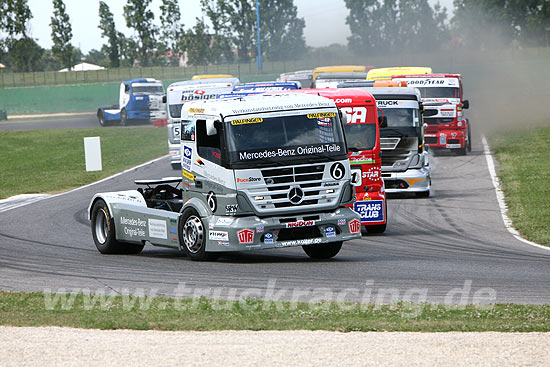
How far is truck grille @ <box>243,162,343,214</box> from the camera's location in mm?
12453

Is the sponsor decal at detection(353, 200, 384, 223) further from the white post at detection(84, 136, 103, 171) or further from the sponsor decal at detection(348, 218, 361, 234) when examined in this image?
the white post at detection(84, 136, 103, 171)

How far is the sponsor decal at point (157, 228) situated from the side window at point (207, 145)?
1381 millimetres

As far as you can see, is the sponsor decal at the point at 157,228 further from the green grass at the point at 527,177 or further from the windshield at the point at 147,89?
the windshield at the point at 147,89

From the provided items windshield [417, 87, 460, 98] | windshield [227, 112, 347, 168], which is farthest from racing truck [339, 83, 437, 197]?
windshield [417, 87, 460, 98]

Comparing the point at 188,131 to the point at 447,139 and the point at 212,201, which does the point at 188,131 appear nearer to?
the point at 212,201

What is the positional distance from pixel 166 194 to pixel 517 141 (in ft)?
79.9

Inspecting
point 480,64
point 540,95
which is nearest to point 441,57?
point 480,64

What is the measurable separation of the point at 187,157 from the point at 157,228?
123cm

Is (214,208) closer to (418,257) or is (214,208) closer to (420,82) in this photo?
(418,257)

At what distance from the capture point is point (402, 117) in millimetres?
21344

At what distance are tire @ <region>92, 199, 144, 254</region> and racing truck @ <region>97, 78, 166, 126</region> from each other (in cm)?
3682

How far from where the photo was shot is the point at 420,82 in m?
30.9

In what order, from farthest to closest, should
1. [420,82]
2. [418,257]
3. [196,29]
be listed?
[196,29] < [420,82] < [418,257]

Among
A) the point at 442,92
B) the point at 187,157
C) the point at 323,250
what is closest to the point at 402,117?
the point at 323,250
